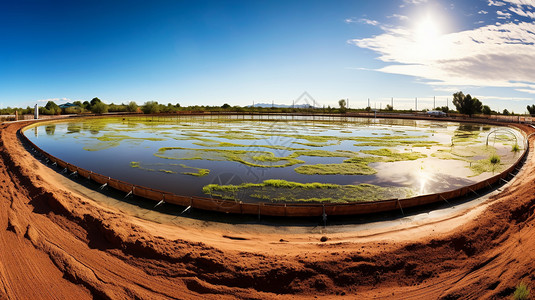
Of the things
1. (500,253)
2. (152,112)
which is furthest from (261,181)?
(152,112)

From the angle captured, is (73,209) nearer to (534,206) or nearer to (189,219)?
(189,219)

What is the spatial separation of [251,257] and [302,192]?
27.9 ft

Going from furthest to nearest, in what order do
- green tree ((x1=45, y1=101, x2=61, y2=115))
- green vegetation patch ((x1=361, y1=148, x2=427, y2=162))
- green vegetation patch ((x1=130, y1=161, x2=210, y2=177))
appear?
green tree ((x1=45, y1=101, x2=61, y2=115)) < green vegetation patch ((x1=361, y1=148, x2=427, y2=162)) < green vegetation patch ((x1=130, y1=161, x2=210, y2=177))

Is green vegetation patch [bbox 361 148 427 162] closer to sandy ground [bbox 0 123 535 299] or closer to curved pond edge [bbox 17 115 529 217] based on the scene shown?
curved pond edge [bbox 17 115 529 217]

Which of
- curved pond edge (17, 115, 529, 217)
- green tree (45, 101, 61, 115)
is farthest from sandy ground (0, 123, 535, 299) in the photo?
green tree (45, 101, 61, 115)

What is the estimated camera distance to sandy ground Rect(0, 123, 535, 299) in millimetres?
7902

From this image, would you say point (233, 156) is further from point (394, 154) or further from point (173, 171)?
point (394, 154)

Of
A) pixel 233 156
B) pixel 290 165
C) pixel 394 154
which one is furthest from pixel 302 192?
pixel 394 154

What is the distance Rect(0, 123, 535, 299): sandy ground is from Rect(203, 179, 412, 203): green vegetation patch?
3.76 metres

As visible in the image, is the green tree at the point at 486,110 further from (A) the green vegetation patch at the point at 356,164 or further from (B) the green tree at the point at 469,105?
(A) the green vegetation patch at the point at 356,164

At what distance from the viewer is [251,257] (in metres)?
9.22

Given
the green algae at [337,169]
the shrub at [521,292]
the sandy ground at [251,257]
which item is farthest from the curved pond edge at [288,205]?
the green algae at [337,169]

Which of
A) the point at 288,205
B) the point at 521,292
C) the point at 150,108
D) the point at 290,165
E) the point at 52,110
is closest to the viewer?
the point at 521,292

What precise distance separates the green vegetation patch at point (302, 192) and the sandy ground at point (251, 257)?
376cm
